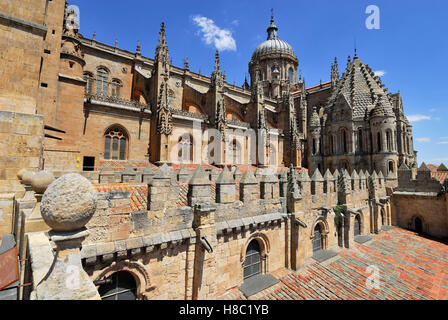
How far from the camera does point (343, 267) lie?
9742 mm

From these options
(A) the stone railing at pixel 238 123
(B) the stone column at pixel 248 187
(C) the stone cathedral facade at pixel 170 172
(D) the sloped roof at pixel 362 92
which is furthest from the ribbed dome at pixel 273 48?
(B) the stone column at pixel 248 187

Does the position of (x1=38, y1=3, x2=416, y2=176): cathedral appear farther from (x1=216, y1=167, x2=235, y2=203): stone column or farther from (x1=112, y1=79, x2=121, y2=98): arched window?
(x1=216, y1=167, x2=235, y2=203): stone column

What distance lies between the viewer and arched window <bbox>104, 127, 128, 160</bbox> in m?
18.1

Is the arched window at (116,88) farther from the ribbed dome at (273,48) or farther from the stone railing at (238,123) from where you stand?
the ribbed dome at (273,48)

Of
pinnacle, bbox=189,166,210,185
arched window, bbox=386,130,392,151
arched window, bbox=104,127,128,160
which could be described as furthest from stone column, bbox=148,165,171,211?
arched window, bbox=386,130,392,151

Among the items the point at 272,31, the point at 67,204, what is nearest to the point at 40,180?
the point at 67,204

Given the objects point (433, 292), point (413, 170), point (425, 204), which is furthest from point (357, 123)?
point (433, 292)

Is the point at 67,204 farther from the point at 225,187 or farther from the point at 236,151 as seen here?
the point at 236,151

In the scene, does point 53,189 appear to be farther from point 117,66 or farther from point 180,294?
point 117,66

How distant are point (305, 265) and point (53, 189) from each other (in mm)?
10114

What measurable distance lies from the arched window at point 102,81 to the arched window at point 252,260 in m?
22.6

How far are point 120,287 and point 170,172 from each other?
4915mm

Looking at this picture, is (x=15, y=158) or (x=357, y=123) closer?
(x=15, y=158)

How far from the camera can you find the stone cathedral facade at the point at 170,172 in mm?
5156
